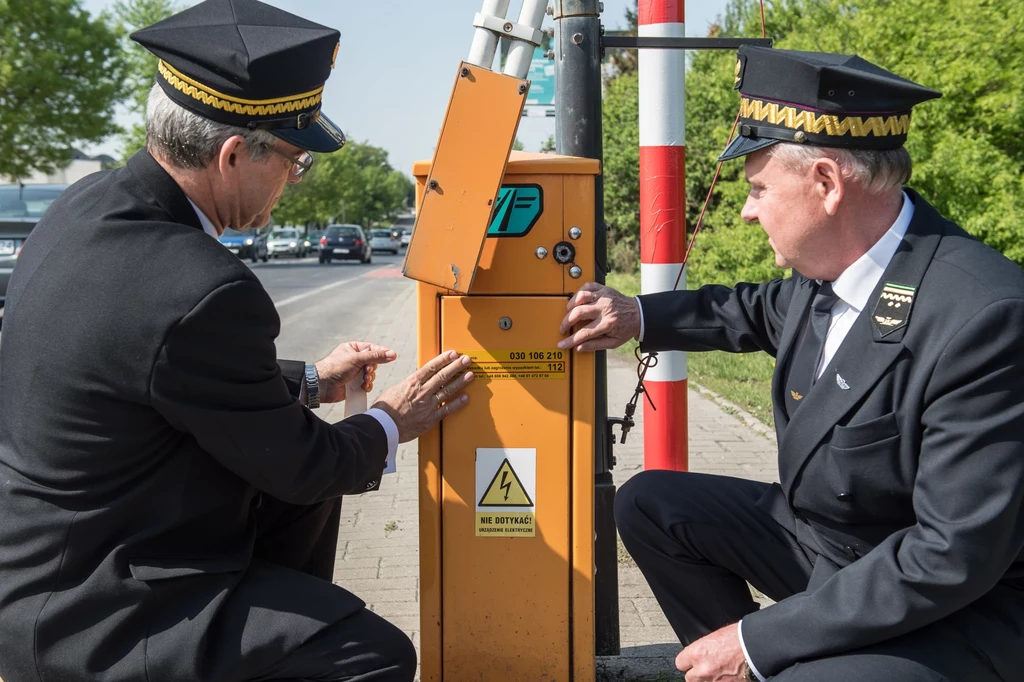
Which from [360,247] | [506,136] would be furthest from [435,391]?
[360,247]

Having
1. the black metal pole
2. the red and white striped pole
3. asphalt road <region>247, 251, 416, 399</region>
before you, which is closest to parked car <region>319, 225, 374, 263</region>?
asphalt road <region>247, 251, 416, 399</region>

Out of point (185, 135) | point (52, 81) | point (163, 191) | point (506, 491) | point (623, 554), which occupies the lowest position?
point (623, 554)

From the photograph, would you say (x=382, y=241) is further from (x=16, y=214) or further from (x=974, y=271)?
(x=974, y=271)

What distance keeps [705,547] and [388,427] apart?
2.90 ft

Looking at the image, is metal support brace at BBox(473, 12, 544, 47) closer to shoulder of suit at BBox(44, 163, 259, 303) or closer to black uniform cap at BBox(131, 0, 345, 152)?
black uniform cap at BBox(131, 0, 345, 152)

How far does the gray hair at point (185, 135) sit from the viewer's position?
2.03 m

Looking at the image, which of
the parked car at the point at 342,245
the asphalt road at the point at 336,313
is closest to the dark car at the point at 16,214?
the asphalt road at the point at 336,313

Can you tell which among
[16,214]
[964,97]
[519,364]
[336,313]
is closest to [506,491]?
[519,364]

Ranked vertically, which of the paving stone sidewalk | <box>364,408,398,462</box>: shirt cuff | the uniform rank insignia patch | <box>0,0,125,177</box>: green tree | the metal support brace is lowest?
the paving stone sidewalk

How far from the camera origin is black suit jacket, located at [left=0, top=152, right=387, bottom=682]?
1.86m

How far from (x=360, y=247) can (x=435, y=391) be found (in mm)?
37186

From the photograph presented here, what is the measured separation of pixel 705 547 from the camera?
8.11ft

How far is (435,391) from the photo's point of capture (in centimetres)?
249

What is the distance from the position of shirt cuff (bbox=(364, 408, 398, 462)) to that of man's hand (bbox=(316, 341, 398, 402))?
32cm
